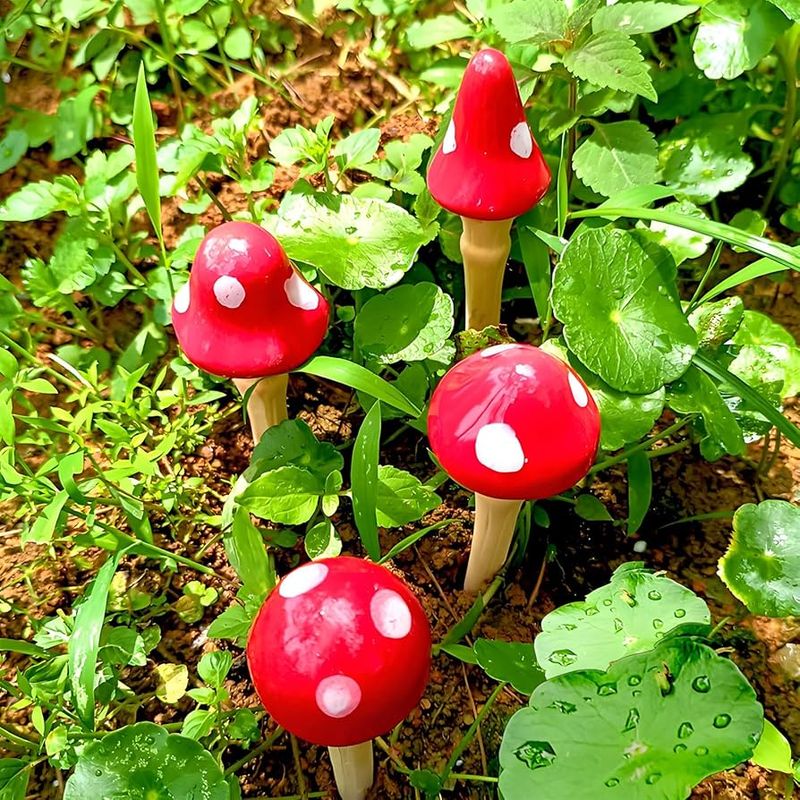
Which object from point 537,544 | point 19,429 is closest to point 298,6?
point 19,429

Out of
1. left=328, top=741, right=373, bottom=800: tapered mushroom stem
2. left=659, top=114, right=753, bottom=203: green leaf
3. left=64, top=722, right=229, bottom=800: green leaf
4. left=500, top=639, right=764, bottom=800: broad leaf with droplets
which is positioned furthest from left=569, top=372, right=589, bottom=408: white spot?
left=659, top=114, right=753, bottom=203: green leaf

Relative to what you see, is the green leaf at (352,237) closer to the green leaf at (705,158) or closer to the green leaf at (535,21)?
the green leaf at (535,21)

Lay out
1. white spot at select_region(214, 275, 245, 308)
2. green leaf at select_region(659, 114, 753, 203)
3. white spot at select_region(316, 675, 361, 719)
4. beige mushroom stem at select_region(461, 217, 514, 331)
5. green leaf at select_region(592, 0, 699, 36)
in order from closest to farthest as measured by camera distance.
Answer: white spot at select_region(316, 675, 361, 719)
white spot at select_region(214, 275, 245, 308)
beige mushroom stem at select_region(461, 217, 514, 331)
green leaf at select_region(592, 0, 699, 36)
green leaf at select_region(659, 114, 753, 203)

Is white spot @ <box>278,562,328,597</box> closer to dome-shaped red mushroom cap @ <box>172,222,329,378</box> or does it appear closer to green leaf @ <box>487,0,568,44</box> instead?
dome-shaped red mushroom cap @ <box>172,222,329,378</box>

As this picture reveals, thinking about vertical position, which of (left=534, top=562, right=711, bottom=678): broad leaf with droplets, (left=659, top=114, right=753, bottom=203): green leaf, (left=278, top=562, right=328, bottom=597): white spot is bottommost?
(left=534, top=562, right=711, bottom=678): broad leaf with droplets

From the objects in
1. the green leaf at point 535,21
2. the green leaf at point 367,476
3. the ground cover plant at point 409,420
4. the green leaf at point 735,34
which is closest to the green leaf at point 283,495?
the ground cover plant at point 409,420

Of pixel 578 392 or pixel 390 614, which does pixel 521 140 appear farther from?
pixel 390 614
